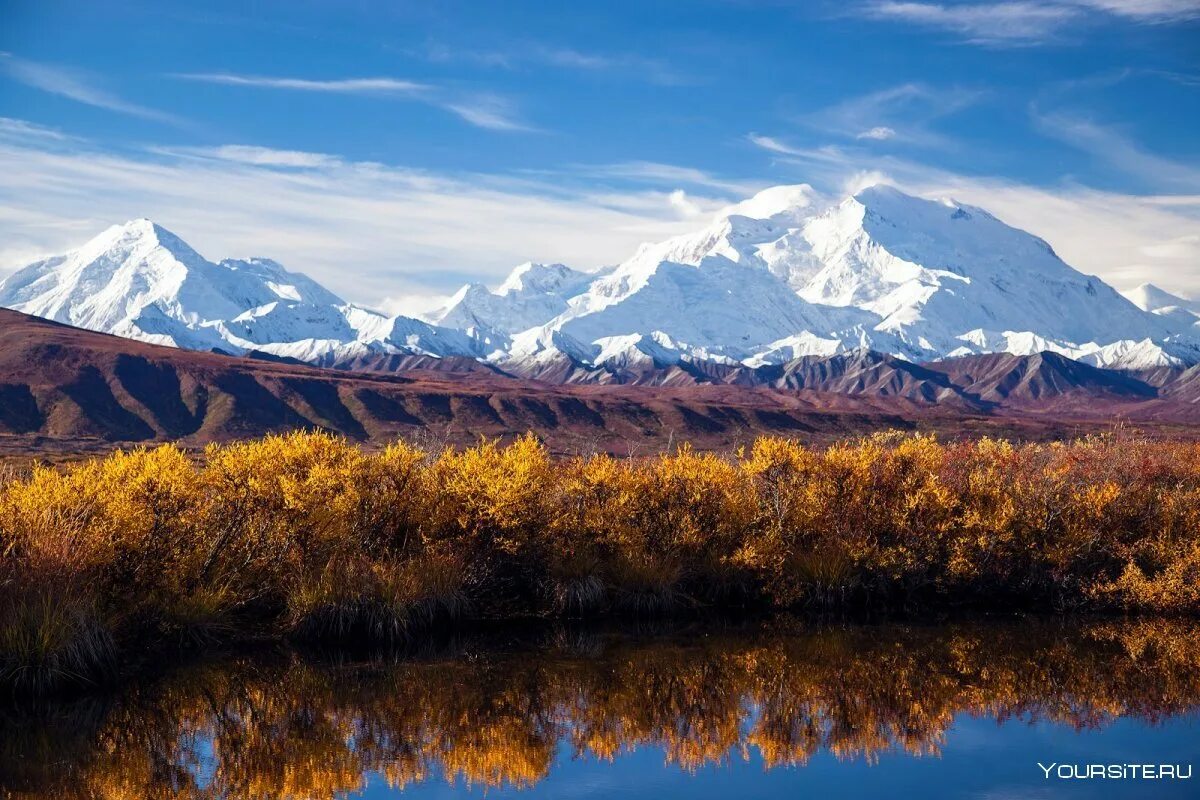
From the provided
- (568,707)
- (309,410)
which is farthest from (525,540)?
(309,410)

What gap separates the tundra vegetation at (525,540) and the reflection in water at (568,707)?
1.65 metres

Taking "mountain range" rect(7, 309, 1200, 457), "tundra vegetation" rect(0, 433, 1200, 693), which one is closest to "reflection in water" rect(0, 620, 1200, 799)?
"tundra vegetation" rect(0, 433, 1200, 693)

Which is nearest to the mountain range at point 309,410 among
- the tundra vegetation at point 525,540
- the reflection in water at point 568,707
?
the tundra vegetation at point 525,540

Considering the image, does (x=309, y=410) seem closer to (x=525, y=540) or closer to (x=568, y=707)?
(x=525, y=540)

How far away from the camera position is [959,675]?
22109 mm

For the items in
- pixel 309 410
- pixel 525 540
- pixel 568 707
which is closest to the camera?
pixel 568 707

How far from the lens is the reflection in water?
16672mm

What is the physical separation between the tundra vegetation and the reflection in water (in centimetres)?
165

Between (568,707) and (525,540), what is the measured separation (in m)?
6.48

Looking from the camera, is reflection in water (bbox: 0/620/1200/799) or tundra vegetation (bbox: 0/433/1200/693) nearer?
reflection in water (bbox: 0/620/1200/799)

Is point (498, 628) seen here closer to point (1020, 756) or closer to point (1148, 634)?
point (1020, 756)

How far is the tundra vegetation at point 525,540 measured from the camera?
68.1 ft

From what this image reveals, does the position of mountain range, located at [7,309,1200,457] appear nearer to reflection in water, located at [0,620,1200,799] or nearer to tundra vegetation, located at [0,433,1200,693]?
tundra vegetation, located at [0,433,1200,693]

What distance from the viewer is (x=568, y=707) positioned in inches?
778
